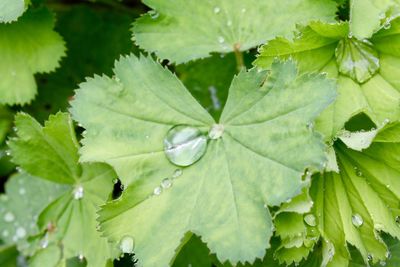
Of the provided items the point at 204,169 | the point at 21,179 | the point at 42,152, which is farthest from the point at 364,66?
the point at 21,179

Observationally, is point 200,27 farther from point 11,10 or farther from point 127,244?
point 127,244

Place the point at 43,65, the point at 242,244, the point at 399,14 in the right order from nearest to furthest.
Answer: the point at 242,244
the point at 399,14
the point at 43,65

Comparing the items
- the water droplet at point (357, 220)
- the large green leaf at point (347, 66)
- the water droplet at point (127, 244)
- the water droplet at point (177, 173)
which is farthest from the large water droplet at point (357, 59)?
the water droplet at point (127, 244)

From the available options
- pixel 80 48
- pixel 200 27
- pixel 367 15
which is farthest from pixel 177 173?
pixel 80 48

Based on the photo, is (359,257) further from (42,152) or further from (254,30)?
(42,152)

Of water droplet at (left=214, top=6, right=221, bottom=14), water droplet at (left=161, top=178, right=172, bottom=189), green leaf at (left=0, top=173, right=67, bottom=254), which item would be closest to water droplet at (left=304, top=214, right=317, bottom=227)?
water droplet at (left=161, top=178, right=172, bottom=189)

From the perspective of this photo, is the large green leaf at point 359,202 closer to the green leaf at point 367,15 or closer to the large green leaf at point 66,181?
the green leaf at point 367,15

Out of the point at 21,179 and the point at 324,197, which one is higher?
the point at 21,179
